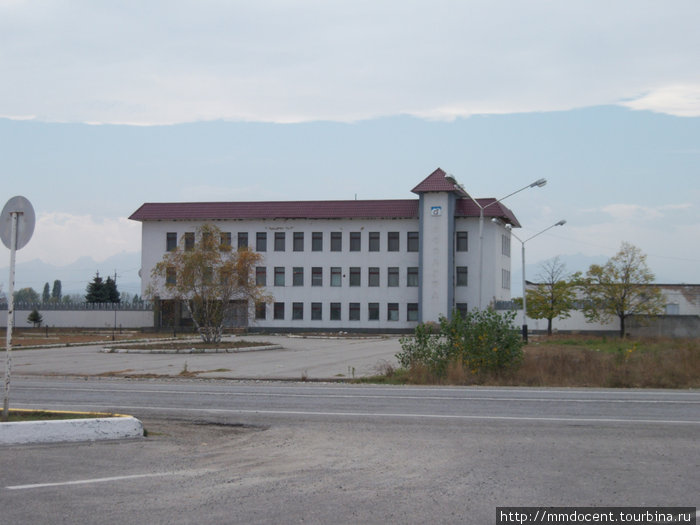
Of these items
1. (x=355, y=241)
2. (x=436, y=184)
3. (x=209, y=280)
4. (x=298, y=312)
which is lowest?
(x=298, y=312)

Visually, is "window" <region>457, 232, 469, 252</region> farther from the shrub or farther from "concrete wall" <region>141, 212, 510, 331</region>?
the shrub

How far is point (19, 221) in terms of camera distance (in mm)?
11078

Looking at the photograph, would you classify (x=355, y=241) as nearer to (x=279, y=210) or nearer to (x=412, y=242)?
(x=412, y=242)

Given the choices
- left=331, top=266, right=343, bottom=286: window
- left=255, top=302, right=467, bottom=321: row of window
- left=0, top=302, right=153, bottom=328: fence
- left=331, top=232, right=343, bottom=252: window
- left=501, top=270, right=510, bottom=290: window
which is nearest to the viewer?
left=255, top=302, right=467, bottom=321: row of window

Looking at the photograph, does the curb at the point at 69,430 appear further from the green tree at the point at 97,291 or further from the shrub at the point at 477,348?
the green tree at the point at 97,291

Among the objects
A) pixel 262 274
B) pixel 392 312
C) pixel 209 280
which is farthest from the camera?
pixel 262 274

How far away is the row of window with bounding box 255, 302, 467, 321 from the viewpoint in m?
71.6

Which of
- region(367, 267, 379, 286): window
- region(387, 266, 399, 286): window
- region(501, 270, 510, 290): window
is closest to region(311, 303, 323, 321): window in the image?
region(367, 267, 379, 286): window

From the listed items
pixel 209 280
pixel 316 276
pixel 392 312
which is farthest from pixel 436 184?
pixel 209 280

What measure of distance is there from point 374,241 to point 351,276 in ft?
12.6

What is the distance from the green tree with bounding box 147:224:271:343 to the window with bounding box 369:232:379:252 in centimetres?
2959

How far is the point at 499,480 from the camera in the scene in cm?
775

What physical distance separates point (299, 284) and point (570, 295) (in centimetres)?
2451

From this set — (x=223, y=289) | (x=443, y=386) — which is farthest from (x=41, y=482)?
(x=223, y=289)
